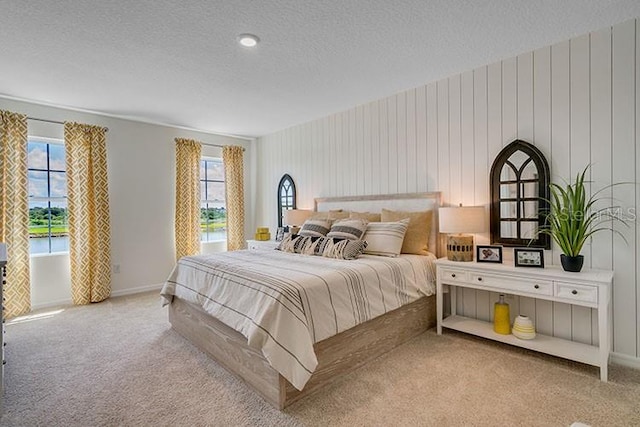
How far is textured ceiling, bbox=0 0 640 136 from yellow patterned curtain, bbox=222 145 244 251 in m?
1.80

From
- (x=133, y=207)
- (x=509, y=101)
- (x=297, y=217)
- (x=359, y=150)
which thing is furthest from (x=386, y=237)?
(x=133, y=207)

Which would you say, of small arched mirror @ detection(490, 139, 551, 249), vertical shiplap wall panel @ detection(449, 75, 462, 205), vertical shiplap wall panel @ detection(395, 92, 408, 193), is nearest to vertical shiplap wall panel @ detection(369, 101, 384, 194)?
vertical shiplap wall panel @ detection(395, 92, 408, 193)

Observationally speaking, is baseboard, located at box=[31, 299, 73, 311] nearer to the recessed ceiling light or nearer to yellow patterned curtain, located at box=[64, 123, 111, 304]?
yellow patterned curtain, located at box=[64, 123, 111, 304]

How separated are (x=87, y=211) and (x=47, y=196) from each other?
50 cm

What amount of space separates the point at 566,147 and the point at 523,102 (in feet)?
1.72

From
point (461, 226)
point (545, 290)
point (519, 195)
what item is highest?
point (519, 195)

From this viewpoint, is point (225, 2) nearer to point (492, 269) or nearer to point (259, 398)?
point (259, 398)

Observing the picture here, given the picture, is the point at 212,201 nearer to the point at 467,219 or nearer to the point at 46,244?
the point at 46,244

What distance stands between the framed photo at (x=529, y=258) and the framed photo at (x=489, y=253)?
0.17 meters

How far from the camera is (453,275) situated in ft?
9.07

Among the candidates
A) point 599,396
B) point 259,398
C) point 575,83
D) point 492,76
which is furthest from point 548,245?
point 259,398

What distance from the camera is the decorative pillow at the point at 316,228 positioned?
3.45 metres

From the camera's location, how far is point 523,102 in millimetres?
2752

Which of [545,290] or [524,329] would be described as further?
[524,329]
